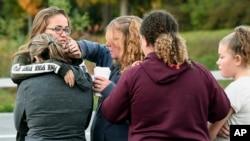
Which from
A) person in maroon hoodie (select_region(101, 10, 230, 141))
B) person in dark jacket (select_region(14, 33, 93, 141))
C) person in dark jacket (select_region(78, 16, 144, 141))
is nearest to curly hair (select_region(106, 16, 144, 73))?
person in dark jacket (select_region(78, 16, 144, 141))

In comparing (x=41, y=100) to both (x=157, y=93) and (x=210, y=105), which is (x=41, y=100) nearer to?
(x=157, y=93)

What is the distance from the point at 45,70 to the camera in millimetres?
3928

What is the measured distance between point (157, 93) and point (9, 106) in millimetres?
9447

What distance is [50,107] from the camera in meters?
3.93

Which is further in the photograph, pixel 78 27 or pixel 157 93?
pixel 78 27

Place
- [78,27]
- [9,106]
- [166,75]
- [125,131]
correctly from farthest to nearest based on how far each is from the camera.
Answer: [78,27] < [9,106] < [125,131] < [166,75]

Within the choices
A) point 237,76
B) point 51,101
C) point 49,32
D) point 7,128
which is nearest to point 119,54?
point 49,32

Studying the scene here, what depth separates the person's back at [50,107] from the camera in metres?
3.92

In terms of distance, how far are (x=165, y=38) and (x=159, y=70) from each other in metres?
0.18

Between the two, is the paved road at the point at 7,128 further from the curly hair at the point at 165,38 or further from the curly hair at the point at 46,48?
the curly hair at the point at 165,38

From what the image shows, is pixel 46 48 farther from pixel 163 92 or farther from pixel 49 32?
pixel 163 92

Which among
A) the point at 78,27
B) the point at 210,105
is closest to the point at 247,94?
the point at 210,105

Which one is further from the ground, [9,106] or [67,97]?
[67,97]

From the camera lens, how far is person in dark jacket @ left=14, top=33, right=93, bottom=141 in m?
3.92
